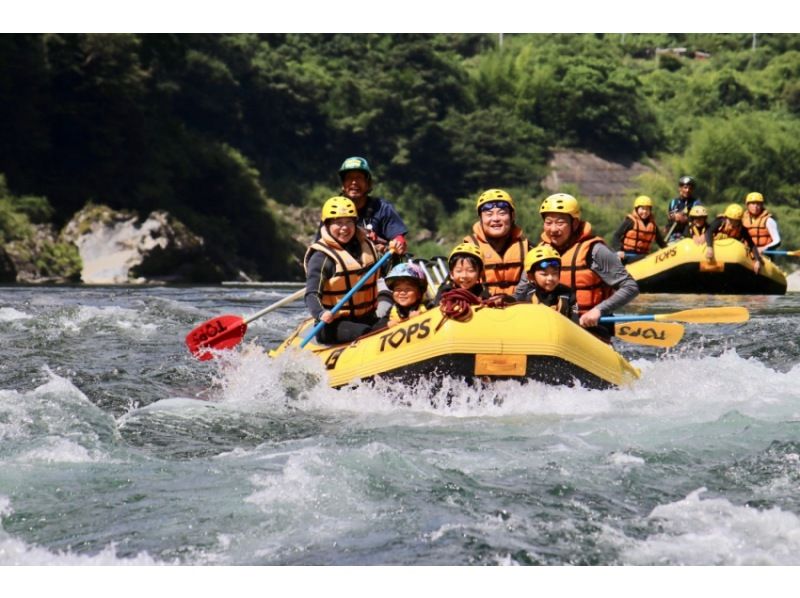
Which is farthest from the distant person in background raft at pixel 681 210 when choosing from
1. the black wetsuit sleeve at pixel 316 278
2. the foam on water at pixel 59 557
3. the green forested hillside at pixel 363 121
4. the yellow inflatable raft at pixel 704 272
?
the green forested hillside at pixel 363 121

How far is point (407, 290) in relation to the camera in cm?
873

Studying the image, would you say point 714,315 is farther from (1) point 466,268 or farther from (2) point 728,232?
(2) point 728,232

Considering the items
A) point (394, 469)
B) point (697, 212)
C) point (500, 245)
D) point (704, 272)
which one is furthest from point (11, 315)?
point (394, 469)

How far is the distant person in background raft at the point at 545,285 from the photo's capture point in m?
8.50

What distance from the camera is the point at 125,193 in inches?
1407

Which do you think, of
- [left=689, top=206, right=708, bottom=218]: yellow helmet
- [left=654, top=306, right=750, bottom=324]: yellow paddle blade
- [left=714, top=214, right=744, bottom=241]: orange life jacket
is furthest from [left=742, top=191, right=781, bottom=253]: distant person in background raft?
[left=654, top=306, right=750, bottom=324]: yellow paddle blade

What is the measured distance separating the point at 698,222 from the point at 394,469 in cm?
1258

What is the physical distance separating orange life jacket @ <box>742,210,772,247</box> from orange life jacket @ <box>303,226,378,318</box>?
429 inches

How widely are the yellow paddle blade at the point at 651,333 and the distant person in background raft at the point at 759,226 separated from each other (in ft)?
33.5

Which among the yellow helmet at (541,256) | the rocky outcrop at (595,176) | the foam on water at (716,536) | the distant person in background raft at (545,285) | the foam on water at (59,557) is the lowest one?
the foam on water at (59,557)

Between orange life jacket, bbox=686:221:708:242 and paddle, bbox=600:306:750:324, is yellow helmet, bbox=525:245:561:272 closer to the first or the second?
paddle, bbox=600:306:750:324

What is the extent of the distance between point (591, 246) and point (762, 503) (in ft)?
11.1

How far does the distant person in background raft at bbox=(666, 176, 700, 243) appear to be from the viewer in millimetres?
18188

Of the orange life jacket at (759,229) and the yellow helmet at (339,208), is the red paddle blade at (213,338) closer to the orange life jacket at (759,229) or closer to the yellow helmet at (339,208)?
the yellow helmet at (339,208)
